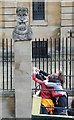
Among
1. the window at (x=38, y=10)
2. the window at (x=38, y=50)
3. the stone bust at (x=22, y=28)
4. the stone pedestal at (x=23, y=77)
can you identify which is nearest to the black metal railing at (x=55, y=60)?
the window at (x=38, y=50)

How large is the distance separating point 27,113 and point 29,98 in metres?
0.35

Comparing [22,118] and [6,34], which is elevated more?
[6,34]

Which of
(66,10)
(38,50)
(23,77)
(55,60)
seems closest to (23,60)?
(23,77)

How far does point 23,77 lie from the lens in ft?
33.9

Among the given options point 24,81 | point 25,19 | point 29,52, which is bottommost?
point 24,81

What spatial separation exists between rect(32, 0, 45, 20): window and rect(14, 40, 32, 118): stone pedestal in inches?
731

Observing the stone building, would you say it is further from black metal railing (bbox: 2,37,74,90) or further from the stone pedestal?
the stone pedestal

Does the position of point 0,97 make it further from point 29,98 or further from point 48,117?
point 48,117

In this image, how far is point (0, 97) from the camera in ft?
36.6

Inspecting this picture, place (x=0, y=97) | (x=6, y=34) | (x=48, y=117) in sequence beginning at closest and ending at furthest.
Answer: (x=48, y=117) → (x=0, y=97) → (x=6, y=34)

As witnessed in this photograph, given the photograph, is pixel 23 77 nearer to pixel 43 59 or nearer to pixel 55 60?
pixel 43 59

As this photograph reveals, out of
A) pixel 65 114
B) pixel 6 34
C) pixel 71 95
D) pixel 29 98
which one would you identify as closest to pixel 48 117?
pixel 65 114

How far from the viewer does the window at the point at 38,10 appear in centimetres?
2877

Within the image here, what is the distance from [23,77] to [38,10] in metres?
18.8
